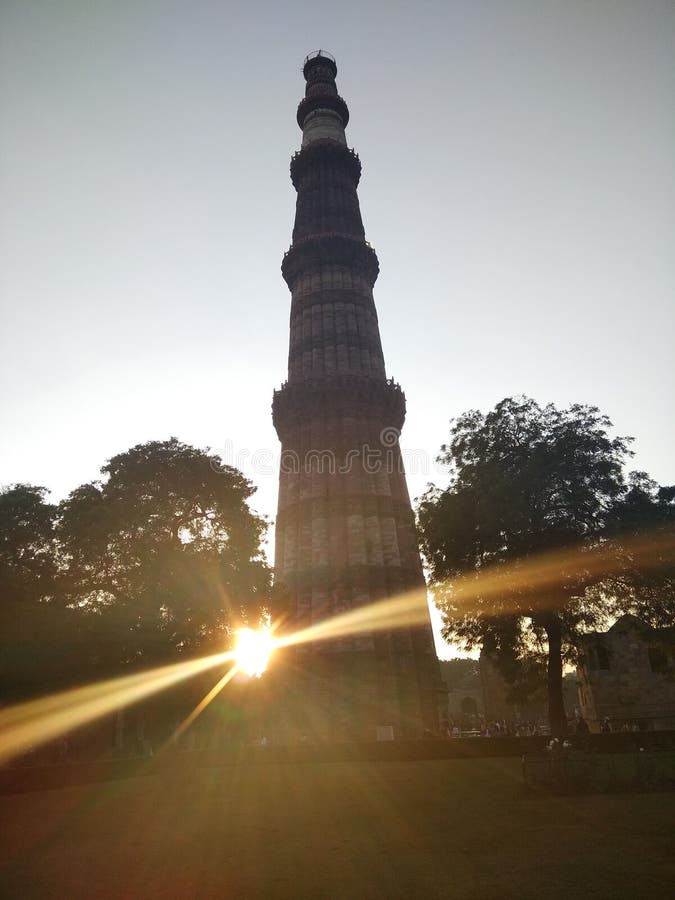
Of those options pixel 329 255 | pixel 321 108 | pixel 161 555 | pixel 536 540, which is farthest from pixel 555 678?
pixel 321 108

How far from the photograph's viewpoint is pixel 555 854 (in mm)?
8195

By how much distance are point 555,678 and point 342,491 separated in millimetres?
17249

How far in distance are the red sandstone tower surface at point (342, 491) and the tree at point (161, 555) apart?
497cm

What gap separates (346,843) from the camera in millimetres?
9445

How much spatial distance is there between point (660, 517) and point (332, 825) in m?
15.0

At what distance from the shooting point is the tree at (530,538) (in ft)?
65.8

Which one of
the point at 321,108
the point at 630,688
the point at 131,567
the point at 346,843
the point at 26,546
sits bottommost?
the point at 630,688

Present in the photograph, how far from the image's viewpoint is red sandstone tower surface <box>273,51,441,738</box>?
2998 centimetres

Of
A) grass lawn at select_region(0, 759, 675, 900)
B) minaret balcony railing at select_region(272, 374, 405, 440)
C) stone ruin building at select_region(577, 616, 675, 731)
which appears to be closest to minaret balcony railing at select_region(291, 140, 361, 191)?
minaret balcony railing at select_region(272, 374, 405, 440)

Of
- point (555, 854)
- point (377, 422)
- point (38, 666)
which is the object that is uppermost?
point (377, 422)

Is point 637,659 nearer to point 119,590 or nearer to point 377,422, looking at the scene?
point 377,422

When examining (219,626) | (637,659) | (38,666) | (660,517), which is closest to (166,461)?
(219,626)

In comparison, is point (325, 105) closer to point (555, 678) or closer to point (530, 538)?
point (530, 538)

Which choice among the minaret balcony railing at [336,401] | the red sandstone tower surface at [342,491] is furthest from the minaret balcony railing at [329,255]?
the minaret balcony railing at [336,401]
